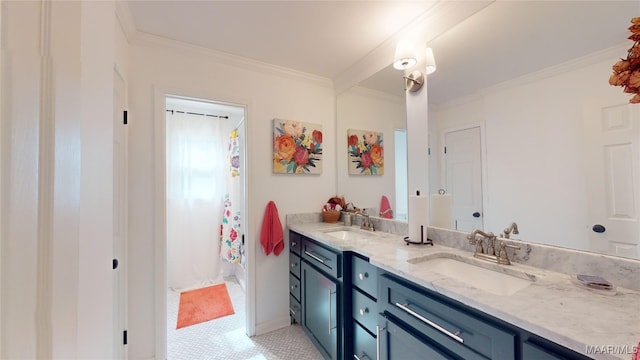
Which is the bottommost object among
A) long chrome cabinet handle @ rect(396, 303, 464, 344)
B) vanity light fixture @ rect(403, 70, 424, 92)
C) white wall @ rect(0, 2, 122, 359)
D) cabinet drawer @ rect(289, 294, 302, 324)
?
cabinet drawer @ rect(289, 294, 302, 324)

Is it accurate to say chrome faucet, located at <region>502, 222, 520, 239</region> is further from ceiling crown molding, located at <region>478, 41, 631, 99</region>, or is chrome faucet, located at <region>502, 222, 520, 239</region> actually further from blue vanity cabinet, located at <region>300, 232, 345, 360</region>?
blue vanity cabinet, located at <region>300, 232, 345, 360</region>

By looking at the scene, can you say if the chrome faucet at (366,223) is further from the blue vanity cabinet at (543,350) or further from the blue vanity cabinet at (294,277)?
the blue vanity cabinet at (543,350)

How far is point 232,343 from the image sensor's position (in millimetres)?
2049

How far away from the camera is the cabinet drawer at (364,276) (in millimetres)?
1364

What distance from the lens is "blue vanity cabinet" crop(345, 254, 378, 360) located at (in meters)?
1.37

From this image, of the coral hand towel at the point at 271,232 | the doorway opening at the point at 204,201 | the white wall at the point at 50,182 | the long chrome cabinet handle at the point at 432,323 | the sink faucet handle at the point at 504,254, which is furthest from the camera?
the doorway opening at the point at 204,201

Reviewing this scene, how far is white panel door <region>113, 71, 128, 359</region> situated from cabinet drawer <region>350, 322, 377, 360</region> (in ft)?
4.68

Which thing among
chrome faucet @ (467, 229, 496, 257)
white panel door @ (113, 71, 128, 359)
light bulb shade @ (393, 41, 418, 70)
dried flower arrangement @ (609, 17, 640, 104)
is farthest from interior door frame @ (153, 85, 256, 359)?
dried flower arrangement @ (609, 17, 640, 104)

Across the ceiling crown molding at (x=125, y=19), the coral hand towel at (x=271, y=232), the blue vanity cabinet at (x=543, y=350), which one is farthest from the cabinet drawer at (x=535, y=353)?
the ceiling crown molding at (x=125, y=19)

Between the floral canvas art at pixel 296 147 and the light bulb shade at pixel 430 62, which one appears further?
the floral canvas art at pixel 296 147

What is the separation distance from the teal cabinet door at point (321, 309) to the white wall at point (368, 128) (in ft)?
2.67

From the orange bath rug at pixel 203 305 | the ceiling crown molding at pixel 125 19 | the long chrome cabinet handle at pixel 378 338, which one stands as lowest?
the orange bath rug at pixel 203 305

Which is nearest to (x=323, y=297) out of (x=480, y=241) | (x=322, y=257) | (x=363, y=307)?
(x=322, y=257)

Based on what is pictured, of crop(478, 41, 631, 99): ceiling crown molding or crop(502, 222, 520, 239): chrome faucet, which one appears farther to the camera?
crop(502, 222, 520, 239): chrome faucet
